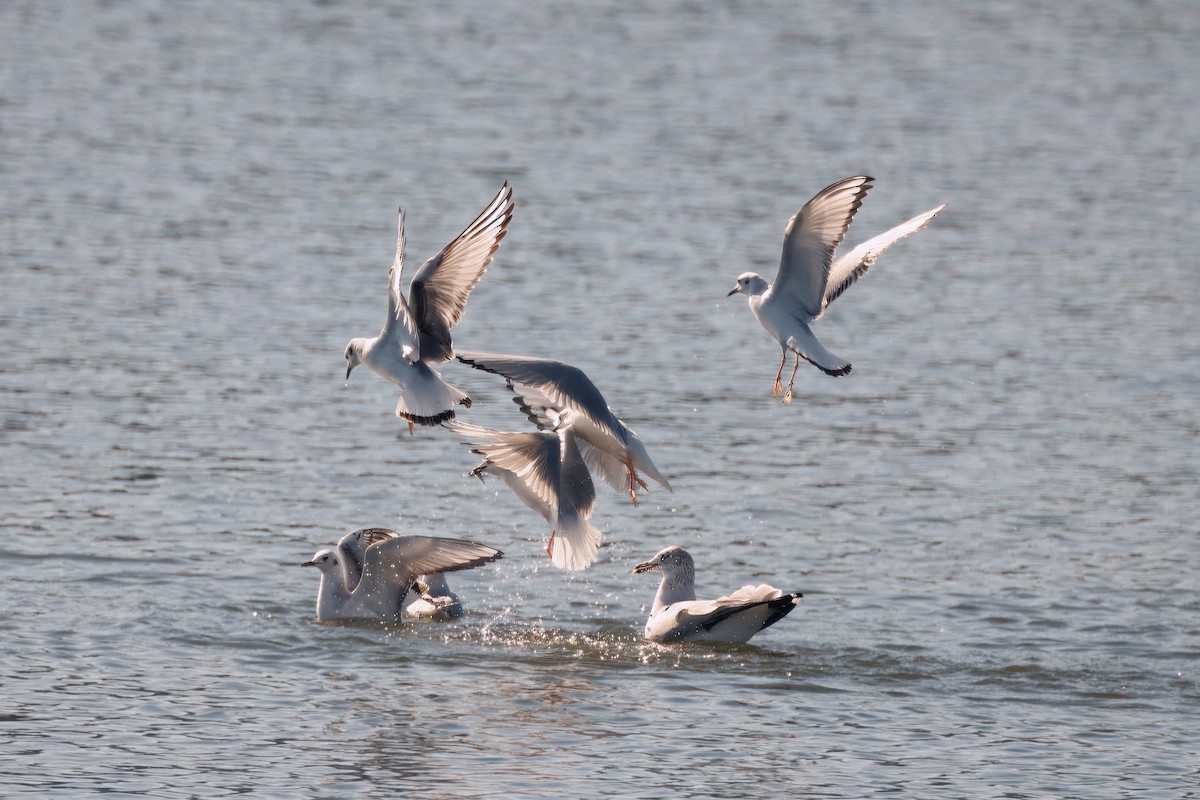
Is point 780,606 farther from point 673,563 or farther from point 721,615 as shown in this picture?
point 673,563

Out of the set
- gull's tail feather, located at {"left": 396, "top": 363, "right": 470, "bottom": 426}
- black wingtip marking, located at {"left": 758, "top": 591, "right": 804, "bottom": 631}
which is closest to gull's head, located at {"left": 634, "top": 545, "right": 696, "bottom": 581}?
black wingtip marking, located at {"left": 758, "top": 591, "right": 804, "bottom": 631}

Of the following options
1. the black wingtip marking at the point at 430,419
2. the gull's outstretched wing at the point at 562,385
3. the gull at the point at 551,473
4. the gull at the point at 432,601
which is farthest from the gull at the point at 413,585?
the gull's outstretched wing at the point at 562,385

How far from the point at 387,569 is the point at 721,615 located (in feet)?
7.79

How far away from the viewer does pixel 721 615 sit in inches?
496

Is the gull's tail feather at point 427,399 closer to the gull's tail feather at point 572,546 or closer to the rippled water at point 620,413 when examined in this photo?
the gull's tail feather at point 572,546

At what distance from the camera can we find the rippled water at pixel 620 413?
10.8 meters

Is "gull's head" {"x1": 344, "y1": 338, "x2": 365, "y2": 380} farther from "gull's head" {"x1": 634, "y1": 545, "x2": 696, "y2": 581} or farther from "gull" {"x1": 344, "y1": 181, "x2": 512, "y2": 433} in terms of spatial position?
"gull's head" {"x1": 634, "y1": 545, "x2": 696, "y2": 581}

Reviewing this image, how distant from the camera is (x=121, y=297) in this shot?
21672 mm

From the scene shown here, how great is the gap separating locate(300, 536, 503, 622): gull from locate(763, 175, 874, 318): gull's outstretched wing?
273 centimetres

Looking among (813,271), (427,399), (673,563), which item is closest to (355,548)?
(427,399)

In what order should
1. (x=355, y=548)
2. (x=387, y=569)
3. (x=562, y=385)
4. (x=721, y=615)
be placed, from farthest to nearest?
1. (x=355, y=548)
2. (x=387, y=569)
3. (x=721, y=615)
4. (x=562, y=385)

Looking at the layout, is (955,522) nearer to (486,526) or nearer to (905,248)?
Answer: (486,526)

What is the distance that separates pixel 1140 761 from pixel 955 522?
17.4ft

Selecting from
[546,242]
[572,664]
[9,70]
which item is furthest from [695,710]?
[9,70]
